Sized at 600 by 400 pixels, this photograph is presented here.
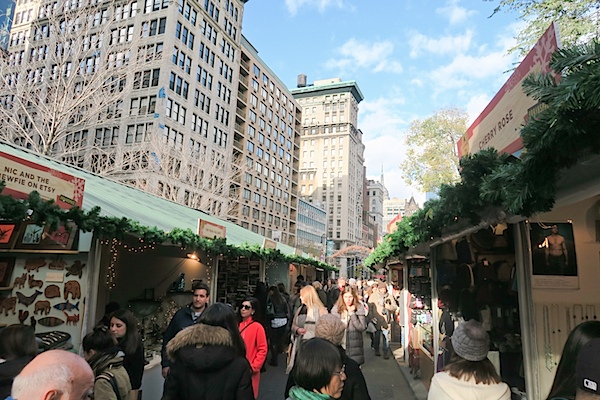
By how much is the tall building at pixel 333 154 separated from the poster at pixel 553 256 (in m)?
95.5

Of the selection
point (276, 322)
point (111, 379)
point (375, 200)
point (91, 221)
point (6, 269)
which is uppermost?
point (375, 200)

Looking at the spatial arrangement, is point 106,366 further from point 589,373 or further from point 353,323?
point 353,323

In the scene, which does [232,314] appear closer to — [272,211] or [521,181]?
[521,181]

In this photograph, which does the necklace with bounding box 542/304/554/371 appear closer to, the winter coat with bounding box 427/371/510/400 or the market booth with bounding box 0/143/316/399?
the winter coat with bounding box 427/371/510/400

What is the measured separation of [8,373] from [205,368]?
1.19m

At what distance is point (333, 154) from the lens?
10456 cm

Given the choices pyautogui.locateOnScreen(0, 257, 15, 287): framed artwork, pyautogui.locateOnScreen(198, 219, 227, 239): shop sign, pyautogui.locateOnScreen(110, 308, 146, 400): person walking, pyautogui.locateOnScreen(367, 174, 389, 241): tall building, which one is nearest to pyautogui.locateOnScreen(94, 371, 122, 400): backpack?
pyautogui.locateOnScreen(110, 308, 146, 400): person walking

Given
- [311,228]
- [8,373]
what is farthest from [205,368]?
[311,228]

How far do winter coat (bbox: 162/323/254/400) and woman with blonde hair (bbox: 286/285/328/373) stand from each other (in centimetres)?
220

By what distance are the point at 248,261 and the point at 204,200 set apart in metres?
14.1

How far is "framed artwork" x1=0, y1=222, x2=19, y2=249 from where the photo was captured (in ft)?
14.6

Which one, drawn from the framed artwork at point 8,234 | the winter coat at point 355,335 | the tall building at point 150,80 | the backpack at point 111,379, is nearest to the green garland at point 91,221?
the framed artwork at point 8,234

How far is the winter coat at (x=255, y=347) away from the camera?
4277 millimetres

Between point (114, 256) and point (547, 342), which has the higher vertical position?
point (114, 256)
